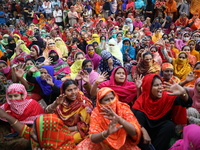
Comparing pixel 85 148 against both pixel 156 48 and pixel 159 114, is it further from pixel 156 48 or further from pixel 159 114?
pixel 156 48

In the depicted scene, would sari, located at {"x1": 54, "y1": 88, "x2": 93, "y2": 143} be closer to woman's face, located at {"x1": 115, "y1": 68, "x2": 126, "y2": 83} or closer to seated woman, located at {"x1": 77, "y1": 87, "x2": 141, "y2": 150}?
seated woman, located at {"x1": 77, "y1": 87, "x2": 141, "y2": 150}

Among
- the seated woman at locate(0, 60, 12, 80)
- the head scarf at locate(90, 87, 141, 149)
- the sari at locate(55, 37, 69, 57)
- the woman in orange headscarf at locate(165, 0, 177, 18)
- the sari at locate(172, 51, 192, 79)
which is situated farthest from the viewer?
the woman in orange headscarf at locate(165, 0, 177, 18)

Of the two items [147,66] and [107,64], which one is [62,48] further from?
[147,66]

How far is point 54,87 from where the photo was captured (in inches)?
109

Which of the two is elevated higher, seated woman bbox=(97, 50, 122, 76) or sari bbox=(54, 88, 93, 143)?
seated woman bbox=(97, 50, 122, 76)

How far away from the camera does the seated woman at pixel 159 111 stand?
75.3 inches

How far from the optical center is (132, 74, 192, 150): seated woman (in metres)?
1.91

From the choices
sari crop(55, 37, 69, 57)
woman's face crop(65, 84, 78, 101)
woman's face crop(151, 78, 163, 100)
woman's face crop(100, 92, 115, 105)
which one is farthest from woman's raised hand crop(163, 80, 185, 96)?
sari crop(55, 37, 69, 57)

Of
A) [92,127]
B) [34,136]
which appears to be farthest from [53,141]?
[92,127]

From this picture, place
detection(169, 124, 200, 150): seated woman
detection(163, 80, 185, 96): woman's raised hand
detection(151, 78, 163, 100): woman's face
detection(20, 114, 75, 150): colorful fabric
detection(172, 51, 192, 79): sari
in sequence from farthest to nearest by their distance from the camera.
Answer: detection(172, 51, 192, 79): sari, detection(151, 78, 163, 100): woman's face, detection(163, 80, 185, 96): woman's raised hand, detection(20, 114, 75, 150): colorful fabric, detection(169, 124, 200, 150): seated woman

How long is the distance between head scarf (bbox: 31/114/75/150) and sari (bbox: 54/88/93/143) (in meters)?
0.35

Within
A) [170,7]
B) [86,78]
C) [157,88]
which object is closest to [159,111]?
[157,88]

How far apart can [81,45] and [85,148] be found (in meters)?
4.53

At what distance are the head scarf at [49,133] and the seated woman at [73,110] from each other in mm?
350
